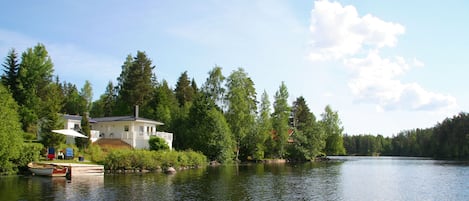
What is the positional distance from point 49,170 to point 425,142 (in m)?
110

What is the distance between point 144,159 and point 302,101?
60.0m

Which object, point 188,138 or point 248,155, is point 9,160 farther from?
point 248,155

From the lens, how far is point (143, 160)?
4156 cm

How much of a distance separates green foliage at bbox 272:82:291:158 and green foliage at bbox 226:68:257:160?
712 cm

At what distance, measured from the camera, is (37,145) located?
3612 cm

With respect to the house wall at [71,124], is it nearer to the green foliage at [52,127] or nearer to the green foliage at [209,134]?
the green foliage at [52,127]

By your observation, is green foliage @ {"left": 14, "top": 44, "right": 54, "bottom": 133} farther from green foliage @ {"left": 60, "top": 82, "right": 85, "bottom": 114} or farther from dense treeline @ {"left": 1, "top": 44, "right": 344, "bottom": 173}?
green foliage @ {"left": 60, "top": 82, "right": 85, "bottom": 114}

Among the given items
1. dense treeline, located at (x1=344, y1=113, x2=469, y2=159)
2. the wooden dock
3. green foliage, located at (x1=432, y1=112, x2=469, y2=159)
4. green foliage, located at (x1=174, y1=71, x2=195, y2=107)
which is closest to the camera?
the wooden dock

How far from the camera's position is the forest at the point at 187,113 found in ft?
143

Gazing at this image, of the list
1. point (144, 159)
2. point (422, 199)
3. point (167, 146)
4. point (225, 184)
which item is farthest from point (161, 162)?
point (422, 199)

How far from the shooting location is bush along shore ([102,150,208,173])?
3962 centimetres

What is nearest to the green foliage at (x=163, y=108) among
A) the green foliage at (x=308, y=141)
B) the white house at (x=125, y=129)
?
the white house at (x=125, y=129)

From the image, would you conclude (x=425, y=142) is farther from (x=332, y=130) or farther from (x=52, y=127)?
(x=52, y=127)

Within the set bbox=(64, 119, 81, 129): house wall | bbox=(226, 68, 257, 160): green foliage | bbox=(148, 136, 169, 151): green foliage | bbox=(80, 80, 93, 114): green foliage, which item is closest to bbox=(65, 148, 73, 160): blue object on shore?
bbox=(64, 119, 81, 129): house wall
